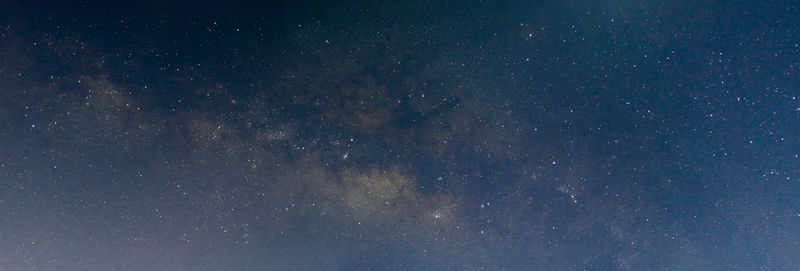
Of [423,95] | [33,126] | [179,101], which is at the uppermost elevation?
[423,95]

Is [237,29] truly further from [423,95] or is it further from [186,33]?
[423,95]

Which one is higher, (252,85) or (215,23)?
(215,23)

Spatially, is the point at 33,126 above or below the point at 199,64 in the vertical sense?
below

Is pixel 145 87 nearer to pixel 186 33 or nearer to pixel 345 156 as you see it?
pixel 186 33

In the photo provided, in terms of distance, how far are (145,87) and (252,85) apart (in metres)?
0.98

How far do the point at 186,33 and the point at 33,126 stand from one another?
5.67 ft

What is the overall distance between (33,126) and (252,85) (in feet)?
6.82

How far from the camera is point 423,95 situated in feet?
14.1

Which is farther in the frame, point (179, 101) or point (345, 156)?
point (345, 156)

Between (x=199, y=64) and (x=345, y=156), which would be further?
(x=345, y=156)

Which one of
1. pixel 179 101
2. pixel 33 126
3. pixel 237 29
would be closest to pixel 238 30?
pixel 237 29

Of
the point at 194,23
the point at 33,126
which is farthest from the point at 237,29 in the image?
the point at 33,126

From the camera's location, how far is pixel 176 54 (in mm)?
4078

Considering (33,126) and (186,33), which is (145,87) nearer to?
(186,33)
